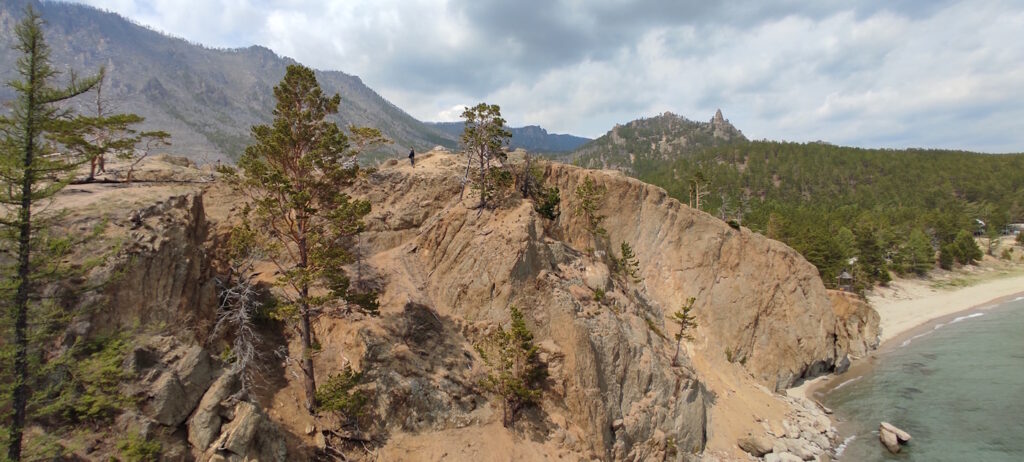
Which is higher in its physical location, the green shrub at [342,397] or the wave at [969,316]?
the green shrub at [342,397]

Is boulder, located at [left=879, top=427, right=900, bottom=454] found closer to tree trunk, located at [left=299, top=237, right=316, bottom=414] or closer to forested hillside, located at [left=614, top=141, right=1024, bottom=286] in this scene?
tree trunk, located at [left=299, top=237, right=316, bottom=414]

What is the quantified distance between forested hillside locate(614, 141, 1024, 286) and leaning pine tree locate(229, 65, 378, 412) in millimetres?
75018

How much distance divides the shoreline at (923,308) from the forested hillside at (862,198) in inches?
246

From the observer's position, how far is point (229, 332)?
22.5m

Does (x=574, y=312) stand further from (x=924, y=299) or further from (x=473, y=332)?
(x=924, y=299)

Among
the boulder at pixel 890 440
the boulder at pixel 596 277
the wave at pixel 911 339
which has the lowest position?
the boulder at pixel 890 440

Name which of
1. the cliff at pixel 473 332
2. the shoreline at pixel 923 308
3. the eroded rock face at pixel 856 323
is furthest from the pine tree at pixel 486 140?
the eroded rock face at pixel 856 323

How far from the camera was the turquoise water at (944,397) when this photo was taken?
34875 millimetres

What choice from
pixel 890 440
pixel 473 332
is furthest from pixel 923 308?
pixel 473 332

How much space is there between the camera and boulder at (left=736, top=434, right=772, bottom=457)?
112ft

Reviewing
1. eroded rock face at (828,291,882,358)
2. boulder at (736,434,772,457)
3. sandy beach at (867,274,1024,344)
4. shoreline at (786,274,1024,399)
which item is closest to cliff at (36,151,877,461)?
boulder at (736,434,772,457)

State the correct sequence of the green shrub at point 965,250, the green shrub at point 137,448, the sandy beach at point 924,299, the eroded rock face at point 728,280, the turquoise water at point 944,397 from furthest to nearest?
the green shrub at point 965,250, the sandy beach at point 924,299, the eroded rock face at point 728,280, the turquoise water at point 944,397, the green shrub at point 137,448

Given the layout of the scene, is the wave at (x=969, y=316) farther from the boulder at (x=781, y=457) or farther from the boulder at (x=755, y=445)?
the boulder at (x=755, y=445)

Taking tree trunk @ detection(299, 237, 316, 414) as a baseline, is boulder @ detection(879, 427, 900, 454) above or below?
below
